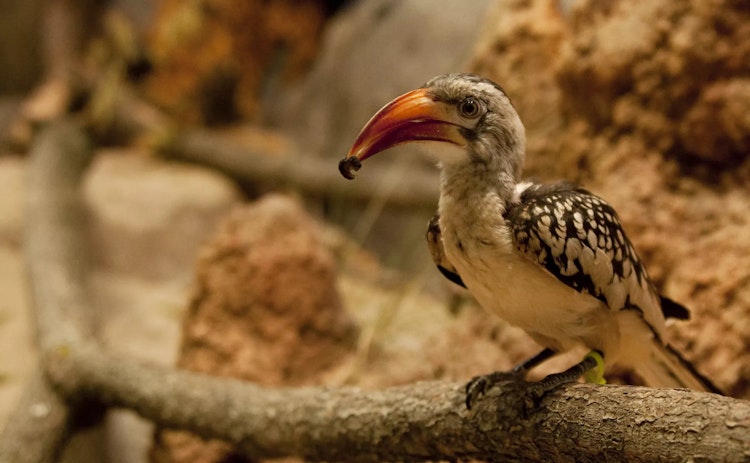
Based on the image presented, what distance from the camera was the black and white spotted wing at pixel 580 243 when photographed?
67.7 inches

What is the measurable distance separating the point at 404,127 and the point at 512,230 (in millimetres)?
347

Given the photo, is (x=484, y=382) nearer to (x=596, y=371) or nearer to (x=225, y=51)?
(x=596, y=371)

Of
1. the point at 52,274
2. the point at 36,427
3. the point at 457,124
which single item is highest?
the point at 457,124

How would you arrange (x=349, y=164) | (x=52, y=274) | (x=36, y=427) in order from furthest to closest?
(x=52, y=274) → (x=36, y=427) → (x=349, y=164)

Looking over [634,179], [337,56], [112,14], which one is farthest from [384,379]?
[112,14]

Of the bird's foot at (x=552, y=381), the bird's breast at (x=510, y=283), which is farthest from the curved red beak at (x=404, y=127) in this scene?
the bird's foot at (x=552, y=381)

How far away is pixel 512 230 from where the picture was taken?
68.9 inches

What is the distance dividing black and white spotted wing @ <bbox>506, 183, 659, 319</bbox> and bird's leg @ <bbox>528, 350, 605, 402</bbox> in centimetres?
15

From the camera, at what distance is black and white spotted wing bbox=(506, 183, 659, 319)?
67.7 inches

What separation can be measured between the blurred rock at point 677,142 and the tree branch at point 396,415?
86 centimetres

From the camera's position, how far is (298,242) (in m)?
3.43

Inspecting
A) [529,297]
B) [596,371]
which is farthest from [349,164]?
[596,371]

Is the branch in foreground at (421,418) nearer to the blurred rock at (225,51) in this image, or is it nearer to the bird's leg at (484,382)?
the bird's leg at (484,382)

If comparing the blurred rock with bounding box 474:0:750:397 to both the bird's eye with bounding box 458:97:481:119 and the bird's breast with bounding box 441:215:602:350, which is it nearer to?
the bird's breast with bounding box 441:215:602:350
